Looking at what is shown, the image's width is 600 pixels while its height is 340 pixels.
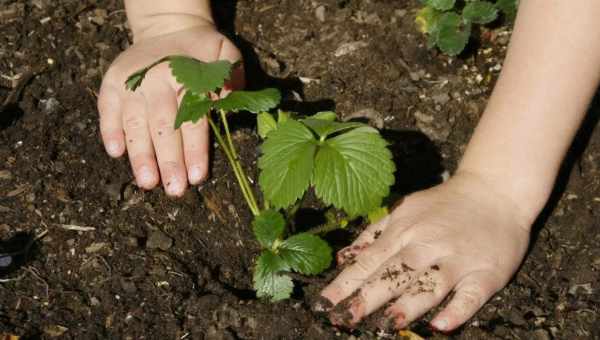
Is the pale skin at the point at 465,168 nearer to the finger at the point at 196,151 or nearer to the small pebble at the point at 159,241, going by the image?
the finger at the point at 196,151

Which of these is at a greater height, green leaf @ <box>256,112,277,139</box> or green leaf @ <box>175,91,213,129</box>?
green leaf @ <box>175,91,213,129</box>

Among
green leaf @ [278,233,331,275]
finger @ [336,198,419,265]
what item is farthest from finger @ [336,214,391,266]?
green leaf @ [278,233,331,275]

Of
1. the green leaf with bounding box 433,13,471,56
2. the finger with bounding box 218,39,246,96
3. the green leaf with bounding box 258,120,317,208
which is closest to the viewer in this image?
the green leaf with bounding box 258,120,317,208

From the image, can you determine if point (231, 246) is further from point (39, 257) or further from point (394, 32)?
point (394, 32)

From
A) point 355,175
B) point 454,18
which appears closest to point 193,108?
point 355,175

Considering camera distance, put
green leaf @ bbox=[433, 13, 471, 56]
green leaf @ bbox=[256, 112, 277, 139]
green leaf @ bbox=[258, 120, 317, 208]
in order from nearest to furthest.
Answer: green leaf @ bbox=[258, 120, 317, 208] < green leaf @ bbox=[256, 112, 277, 139] < green leaf @ bbox=[433, 13, 471, 56]

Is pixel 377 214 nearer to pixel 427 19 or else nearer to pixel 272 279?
pixel 272 279

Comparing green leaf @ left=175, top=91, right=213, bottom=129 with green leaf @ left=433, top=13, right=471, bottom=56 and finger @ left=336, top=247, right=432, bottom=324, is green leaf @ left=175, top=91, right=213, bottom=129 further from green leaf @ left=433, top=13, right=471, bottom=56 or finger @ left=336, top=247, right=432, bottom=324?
green leaf @ left=433, top=13, right=471, bottom=56

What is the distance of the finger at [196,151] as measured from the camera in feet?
6.64

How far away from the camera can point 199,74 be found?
1.75 m

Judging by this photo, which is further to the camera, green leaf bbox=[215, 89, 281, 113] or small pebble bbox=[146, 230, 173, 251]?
small pebble bbox=[146, 230, 173, 251]

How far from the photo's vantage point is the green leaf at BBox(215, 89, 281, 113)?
1.73 m

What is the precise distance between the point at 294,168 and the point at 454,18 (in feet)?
3.18

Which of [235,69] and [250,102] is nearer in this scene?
[250,102]
